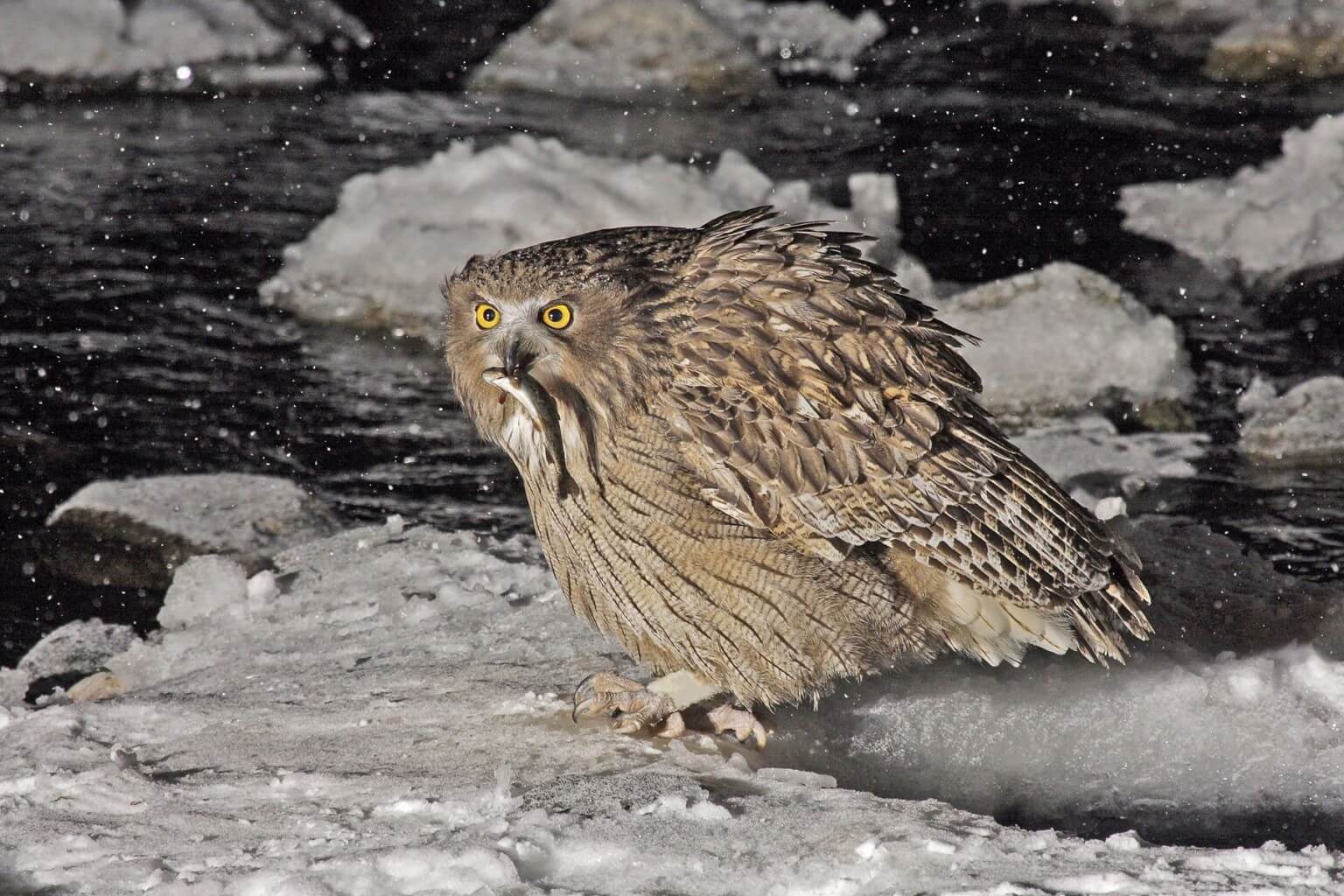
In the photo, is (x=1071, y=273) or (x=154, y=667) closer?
(x=154, y=667)

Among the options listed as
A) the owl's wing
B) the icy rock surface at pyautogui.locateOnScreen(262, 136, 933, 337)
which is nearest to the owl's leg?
the owl's wing

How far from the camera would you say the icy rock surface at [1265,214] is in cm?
850

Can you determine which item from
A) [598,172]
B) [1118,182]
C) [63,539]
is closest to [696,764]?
[63,539]

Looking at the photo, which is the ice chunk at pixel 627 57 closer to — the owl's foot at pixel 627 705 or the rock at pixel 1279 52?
the rock at pixel 1279 52

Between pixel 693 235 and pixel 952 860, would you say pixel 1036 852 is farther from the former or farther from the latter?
pixel 693 235

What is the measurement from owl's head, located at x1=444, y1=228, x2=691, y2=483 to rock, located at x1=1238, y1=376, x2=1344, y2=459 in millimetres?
3670

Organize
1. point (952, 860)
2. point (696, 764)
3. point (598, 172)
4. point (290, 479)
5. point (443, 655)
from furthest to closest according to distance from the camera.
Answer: point (598, 172) → point (290, 479) → point (443, 655) → point (696, 764) → point (952, 860)

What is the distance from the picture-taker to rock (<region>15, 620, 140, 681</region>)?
16.6ft

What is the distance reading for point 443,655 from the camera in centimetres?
462

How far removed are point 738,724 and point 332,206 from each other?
6305 millimetres

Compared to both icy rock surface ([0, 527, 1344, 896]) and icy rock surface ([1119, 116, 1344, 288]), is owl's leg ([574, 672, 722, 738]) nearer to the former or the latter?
icy rock surface ([0, 527, 1344, 896])

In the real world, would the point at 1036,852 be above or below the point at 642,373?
below

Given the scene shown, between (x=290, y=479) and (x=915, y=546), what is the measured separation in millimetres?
3343

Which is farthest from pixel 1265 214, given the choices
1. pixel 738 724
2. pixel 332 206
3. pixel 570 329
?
pixel 570 329
